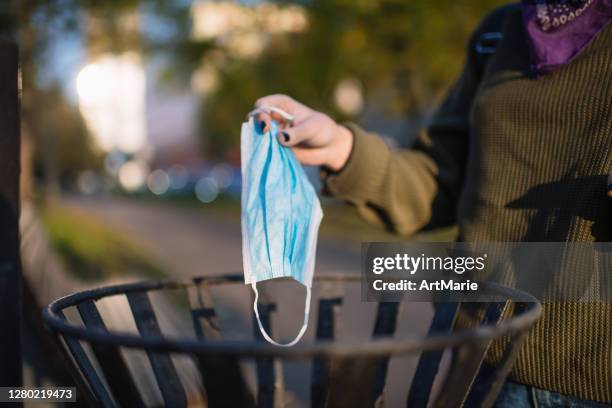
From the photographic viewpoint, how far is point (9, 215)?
54.0 inches

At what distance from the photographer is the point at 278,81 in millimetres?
16797

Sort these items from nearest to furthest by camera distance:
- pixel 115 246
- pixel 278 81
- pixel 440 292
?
pixel 440 292
pixel 115 246
pixel 278 81

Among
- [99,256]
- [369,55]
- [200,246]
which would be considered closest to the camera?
[99,256]

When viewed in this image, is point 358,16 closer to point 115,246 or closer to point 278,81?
point 278,81

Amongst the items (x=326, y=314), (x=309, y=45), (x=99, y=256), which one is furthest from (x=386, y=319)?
(x=309, y=45)

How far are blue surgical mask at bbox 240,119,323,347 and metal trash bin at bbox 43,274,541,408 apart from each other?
0.21 meters

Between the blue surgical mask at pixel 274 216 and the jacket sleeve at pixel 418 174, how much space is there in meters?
0.38

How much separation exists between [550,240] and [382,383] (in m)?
0.46

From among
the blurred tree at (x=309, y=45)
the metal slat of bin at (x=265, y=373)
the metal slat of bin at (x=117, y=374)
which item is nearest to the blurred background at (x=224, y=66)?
the blurred tree at (x=309, y=45)


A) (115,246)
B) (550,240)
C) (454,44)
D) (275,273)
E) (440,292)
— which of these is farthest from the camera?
(454,44)

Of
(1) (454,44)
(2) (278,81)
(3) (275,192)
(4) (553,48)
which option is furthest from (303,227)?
(2) (278,81)

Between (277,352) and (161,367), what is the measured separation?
55cm

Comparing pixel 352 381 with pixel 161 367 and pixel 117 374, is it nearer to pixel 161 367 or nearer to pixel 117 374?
pixel 117 374

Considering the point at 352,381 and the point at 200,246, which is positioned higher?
the point at 352,381
